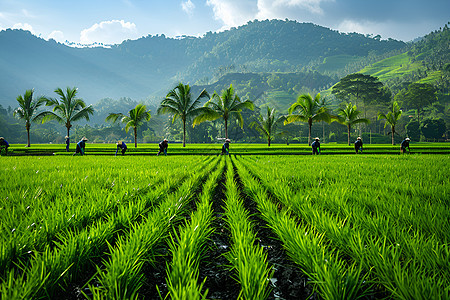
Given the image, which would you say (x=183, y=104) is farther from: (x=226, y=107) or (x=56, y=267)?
(x=56, y=267)

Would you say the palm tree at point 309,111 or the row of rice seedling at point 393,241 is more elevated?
the palm tree at point 309,111

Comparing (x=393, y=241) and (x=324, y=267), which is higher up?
(x=324, y=267)

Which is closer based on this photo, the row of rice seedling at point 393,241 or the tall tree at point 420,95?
the row of rice seedling at point 393,241

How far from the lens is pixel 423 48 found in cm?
18125

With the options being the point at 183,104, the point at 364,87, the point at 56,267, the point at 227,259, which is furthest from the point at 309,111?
the point at 364,87

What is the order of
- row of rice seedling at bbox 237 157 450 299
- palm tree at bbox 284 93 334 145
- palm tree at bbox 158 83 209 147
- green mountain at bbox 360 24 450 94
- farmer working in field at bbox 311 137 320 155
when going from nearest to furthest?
1. row of rice seedling at bbox 237 157 450 299
2. farmer working in field at bbox 311 137 320 155
3. palm tree at bbox 158 83 209 147
4. palm tree at bbox 284 93 334 145
5. green mountain at bbox 360 24 450 94

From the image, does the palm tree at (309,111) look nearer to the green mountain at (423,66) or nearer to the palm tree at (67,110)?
the palm tree at (67,110)

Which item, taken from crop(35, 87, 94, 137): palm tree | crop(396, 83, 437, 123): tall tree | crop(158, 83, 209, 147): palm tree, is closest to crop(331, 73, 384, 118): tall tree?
crop(396, 83, 437, 123): tall tree

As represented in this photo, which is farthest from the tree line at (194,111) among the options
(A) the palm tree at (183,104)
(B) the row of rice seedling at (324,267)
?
(B) the row of rice seedling at (324,267)

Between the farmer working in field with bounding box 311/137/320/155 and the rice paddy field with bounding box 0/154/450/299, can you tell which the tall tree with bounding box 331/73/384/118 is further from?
the rice paddy field with bounding box 0/154/450/299

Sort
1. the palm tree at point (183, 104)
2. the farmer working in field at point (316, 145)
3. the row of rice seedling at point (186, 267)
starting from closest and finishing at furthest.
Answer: the row of rice seedling at point (186, 267) → the farmer working in field at point (316, 145) → the palm tree at point (183, 104)

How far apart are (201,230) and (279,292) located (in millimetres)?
905

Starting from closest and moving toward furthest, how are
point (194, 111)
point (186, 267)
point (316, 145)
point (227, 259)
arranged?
point (186, 267) < point (227, 259) < point (316, 145) < point (194, 111)

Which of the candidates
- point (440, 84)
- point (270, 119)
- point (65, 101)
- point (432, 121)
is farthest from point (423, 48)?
point (65, 101)
